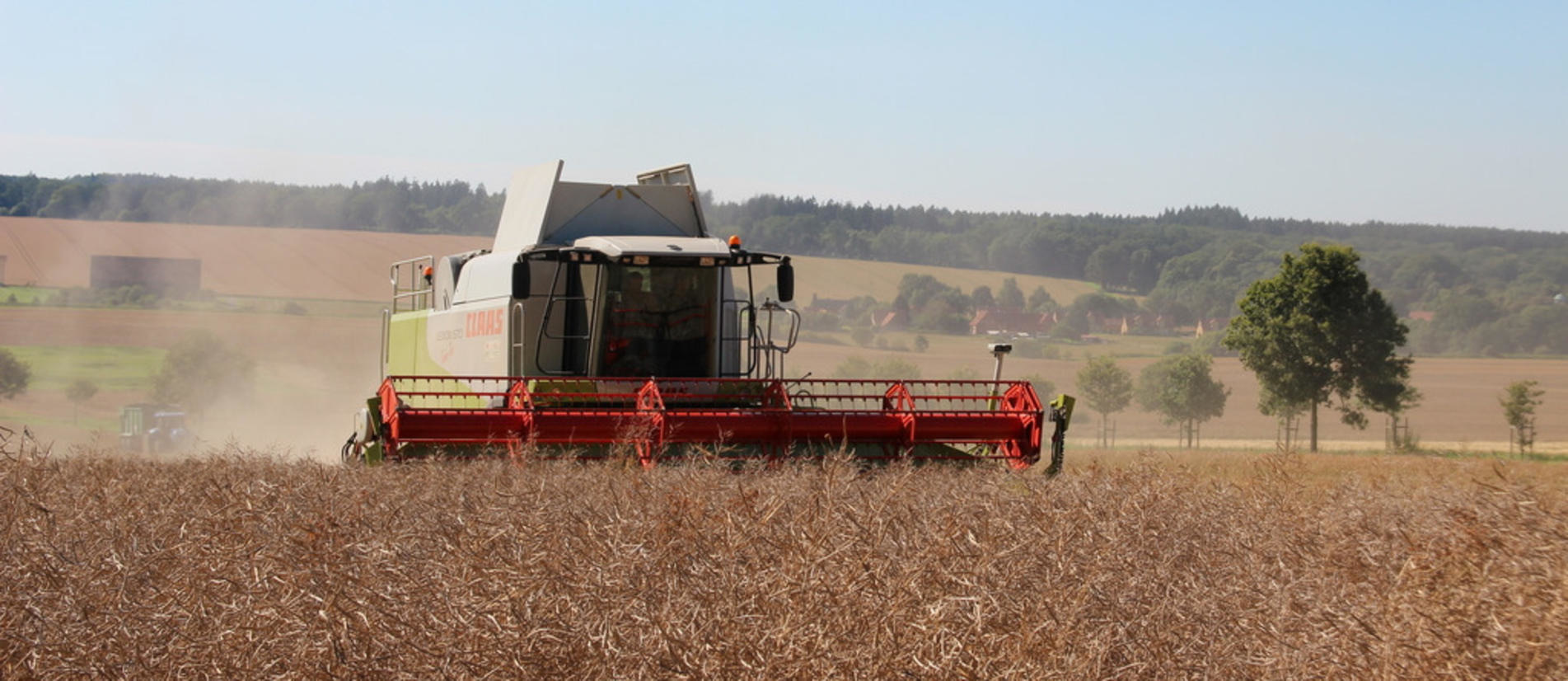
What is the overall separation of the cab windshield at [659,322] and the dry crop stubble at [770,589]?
5361mm

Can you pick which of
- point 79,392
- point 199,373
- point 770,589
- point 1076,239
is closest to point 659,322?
point 770,589

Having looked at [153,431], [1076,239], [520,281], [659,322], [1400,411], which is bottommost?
[153,431]

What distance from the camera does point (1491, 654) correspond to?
348 cm

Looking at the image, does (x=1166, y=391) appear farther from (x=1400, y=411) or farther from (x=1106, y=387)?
(x=1400, y=411)

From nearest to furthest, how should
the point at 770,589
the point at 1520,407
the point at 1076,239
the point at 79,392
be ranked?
1. the point at 770,589
2. the point at 1520,407
3. the point at 79,392
4. the point at 1076,239

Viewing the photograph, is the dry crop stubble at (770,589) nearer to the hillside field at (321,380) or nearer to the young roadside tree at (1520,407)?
the hillside field at (321,380)

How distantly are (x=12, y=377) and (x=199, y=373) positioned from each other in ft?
19.1

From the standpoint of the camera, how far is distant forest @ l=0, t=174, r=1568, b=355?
67375 mm

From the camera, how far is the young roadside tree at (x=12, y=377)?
42719 millimetres

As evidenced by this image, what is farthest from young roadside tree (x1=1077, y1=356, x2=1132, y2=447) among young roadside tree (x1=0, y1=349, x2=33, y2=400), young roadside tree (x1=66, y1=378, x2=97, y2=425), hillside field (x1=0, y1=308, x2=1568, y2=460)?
young roadside tree (x1=0, y1=349, x2=33, y2=400)

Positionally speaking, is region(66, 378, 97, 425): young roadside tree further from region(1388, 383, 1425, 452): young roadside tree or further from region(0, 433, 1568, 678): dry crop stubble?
region(0, 433, 1568, 678): dry crop stubble

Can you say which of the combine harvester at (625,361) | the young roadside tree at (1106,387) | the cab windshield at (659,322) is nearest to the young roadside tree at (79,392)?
the combine harvester at (625,361)

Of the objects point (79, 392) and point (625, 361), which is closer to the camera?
point (625, 361)

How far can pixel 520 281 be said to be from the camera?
10.4 meters
